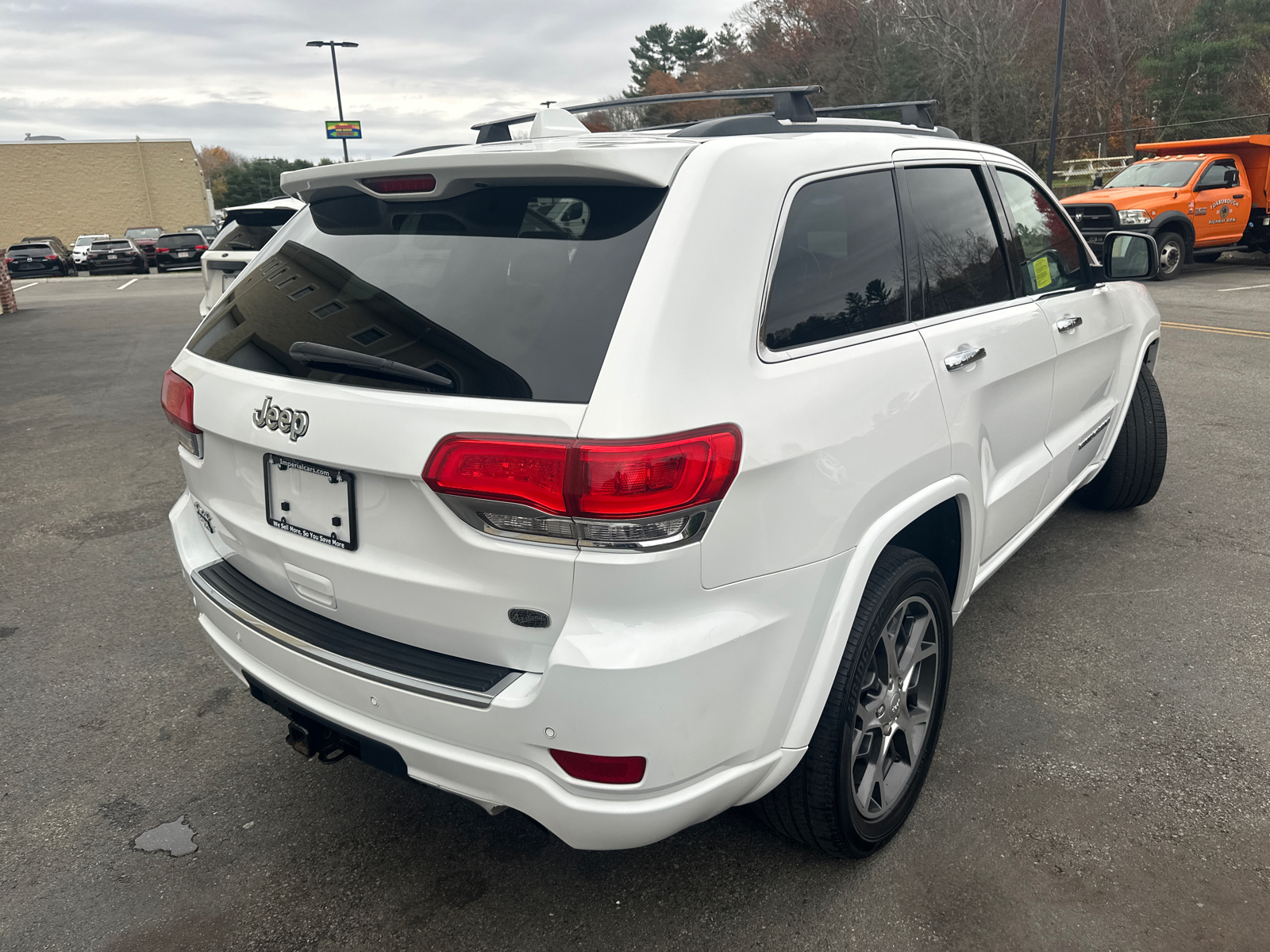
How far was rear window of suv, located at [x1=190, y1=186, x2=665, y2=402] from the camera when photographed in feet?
6.07

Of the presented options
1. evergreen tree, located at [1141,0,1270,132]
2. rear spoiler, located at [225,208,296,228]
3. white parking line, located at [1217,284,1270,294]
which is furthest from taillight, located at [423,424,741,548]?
evergreen tree, located at [1141,0,1270,132]

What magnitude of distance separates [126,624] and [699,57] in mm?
80769

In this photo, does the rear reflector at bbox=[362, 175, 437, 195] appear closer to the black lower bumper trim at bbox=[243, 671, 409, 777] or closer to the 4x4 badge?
the 4x4 badge

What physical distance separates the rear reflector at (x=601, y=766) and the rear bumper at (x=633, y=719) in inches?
0.7

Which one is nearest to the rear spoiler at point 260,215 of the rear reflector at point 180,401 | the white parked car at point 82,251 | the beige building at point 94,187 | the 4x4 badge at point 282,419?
the rear reflector at point 180,401

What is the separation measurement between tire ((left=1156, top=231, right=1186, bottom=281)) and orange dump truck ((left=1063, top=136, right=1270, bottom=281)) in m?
0.01

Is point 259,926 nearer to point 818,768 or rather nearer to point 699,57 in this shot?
point 818,768

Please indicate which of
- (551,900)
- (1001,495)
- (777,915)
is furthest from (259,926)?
(1001,495)

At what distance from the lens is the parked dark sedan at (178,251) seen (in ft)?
105

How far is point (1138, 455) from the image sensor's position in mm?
4594

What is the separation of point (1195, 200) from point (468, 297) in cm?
1711

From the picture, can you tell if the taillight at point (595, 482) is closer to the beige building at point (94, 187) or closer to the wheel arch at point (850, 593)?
the wheel arch at point (850, 593)

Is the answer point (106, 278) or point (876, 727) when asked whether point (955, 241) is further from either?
point (106, 278)

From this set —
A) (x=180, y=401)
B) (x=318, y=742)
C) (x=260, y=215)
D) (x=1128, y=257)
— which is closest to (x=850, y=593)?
(x=318, y=742)
